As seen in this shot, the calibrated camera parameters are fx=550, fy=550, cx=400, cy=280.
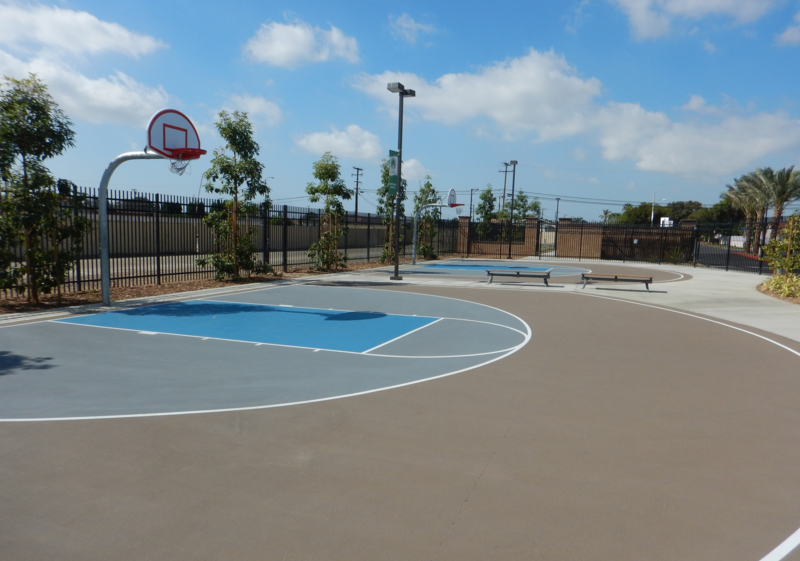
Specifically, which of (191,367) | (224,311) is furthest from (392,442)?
(224,311)

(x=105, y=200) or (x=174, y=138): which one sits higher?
(x=174, y=138)

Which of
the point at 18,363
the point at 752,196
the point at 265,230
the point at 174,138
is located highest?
the point at 752,196

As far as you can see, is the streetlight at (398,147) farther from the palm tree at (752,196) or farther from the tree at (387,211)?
the palm tree at (752,196)

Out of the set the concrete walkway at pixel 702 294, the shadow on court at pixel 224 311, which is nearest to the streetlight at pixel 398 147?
the concrete walkway at pixel 702 294

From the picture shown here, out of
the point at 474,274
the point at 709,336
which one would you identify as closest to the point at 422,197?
the point at 474,274

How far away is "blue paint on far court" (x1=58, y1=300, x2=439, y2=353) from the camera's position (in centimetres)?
992

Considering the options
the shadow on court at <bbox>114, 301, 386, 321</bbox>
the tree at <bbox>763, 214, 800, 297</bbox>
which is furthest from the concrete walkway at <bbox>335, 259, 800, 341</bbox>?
the shadow on court at <bbox>114, 301, 386, 321</bbox>

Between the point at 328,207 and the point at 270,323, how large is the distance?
44.5 ft

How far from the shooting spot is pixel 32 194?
12281 millimetres

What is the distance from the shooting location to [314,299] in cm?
1541

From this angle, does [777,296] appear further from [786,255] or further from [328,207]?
[328,207]

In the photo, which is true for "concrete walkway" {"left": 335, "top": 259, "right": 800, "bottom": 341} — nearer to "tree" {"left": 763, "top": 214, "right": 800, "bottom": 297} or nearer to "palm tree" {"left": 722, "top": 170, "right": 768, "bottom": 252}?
"tree" {"left": 763, "top": 214, "right": 800, "bottom": 297}

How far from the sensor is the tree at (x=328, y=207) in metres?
24.0

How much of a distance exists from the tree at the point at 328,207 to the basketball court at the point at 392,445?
14.1 meters
